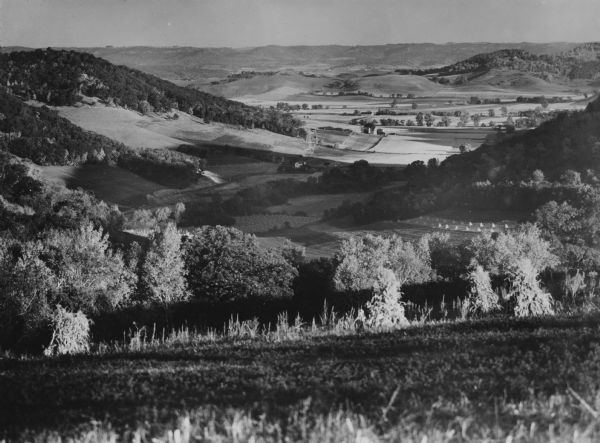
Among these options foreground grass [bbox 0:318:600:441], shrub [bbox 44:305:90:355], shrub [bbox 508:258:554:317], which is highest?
foreground grass [bbox 0:318:600:441]

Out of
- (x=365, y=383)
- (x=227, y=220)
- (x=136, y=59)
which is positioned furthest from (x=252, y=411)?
(x=136, y=59)

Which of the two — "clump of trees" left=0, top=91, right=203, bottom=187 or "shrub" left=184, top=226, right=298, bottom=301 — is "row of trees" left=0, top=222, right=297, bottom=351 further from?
"clump of trees" left=0, top=91, right=203, bottom=187

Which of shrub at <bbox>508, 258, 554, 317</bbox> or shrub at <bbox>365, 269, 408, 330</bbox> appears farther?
shrub at <bbox>365, 269, 408, 330</bbox>

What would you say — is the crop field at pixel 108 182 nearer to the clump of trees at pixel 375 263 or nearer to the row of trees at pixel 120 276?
the row of trees at pixel 120 276

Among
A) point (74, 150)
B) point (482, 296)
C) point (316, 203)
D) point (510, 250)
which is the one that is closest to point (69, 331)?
point (482, 296)

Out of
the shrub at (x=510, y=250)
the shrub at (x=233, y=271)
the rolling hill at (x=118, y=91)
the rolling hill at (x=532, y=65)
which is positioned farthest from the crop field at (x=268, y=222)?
the rolling hill at (x=532, y=65)

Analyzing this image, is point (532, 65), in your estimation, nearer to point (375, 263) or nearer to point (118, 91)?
point (118, 91)

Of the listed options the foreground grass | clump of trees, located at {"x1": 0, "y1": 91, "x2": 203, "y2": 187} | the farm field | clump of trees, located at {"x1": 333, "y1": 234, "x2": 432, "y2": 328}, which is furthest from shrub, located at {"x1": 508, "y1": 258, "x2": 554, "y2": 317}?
clump of trees, located at {"x1": 0, "y1": 91, "x2": 203, "y2": 187}

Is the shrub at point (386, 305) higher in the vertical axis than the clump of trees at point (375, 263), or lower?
higher

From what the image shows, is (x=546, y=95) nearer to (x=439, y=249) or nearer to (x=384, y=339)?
(x=439, y=249)
